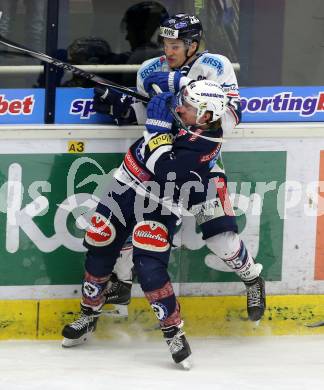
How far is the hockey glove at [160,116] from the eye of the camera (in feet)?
17.1

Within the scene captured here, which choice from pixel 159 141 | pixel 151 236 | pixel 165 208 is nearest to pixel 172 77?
pixel 159 141

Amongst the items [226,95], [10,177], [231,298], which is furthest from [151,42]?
[231,298]

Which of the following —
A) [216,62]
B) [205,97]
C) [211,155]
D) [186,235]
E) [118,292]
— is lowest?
[118,292]

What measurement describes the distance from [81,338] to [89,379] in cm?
53

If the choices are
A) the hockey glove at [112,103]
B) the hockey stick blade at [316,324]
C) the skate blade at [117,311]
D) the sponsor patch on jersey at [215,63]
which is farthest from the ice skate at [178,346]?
the sponsor patch on jersey at [215,63]

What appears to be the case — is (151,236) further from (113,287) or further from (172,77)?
(172,77)

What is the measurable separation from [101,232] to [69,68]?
0.81 meters

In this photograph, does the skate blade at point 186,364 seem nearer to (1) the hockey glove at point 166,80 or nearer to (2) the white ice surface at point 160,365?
(2) the white ice surface at point 160,365

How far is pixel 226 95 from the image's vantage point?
539 centimetres

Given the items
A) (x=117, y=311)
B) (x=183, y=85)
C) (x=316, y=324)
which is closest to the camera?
(x=183, y=85)

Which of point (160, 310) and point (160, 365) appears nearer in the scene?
point (160, 310)

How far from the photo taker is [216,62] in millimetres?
5492

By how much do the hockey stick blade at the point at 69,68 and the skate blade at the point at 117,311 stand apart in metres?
1.08

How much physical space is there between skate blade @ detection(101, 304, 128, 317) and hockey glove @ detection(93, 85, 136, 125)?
0.98m
